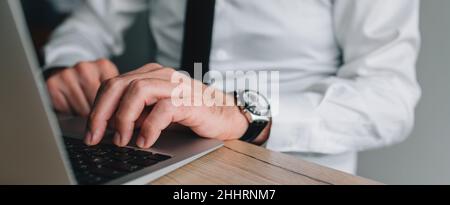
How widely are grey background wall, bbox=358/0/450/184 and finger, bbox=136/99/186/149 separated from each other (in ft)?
1.19

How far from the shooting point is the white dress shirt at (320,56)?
15.8 inches

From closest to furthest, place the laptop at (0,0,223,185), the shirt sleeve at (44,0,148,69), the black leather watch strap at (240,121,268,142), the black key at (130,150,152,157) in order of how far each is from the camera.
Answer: the laptop at (0,0,223,185)
the black key at (130,150,152,157)
the black leather watch strap at (240,121,268,142)
the shirt sleeve at (44,0,148,69)

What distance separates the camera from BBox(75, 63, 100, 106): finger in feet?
1.29

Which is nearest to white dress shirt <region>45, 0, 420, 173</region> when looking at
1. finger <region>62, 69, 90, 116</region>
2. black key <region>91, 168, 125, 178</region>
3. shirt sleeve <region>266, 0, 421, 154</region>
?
shirt sleeve <region>266, 0, 421, 154</region>

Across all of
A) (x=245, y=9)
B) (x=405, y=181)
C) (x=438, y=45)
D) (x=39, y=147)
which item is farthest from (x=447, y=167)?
(x=39, y=147)

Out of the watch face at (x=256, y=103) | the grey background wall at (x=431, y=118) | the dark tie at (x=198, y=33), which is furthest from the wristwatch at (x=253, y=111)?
the grey background wall at (x=431, y=118)

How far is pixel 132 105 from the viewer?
269mm

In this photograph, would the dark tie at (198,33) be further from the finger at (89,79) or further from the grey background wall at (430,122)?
the grey background wall at (430,122)

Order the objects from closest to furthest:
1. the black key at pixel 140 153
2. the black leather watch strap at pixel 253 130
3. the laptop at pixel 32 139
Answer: the laptop at pixel 32 139
the black key at pixel 140 153
the black leather watch strap at pixel 253 130

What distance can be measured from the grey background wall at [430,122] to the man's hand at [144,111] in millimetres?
321

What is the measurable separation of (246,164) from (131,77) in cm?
11

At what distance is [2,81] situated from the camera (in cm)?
15

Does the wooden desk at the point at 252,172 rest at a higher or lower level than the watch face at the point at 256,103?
lower

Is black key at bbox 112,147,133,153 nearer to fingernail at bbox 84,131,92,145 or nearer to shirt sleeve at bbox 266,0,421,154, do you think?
fingernail at bbox 84,131,92,145
